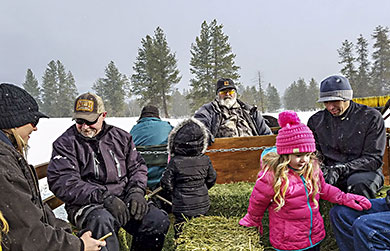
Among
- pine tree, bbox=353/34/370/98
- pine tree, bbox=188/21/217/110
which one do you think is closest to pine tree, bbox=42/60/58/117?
pine tree, bbox=188/21/217/110

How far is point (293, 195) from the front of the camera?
248cm

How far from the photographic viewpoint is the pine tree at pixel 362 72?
39.1m

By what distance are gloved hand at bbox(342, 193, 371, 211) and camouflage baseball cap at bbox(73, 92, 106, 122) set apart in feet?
8.13

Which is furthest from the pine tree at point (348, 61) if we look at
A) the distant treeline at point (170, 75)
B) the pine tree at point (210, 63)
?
the pine tree at point (210, 63)

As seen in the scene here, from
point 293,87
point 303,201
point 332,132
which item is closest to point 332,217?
point 303,201

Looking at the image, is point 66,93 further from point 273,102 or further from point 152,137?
point 152,137

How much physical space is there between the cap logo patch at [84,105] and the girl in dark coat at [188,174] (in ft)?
3.26

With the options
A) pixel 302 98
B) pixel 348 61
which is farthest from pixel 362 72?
pixel 302 98

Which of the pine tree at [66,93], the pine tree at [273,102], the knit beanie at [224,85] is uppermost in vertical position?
the pine tree at [66,93]

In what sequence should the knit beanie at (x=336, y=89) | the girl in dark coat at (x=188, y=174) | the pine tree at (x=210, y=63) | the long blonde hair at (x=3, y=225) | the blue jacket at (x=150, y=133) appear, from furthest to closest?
the pine tree at (x=210, y=63)
the blue jacket at (x=150, y=133)
the girl in dark coat at (x=188, y=174)
the knit beanie at (x=336, y=89)
the long blonde hair at (x=3, y=225)

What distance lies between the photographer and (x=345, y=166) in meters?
2.89

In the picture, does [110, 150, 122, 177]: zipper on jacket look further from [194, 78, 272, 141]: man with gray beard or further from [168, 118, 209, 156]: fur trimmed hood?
[194, 78, 272, 141]: man with gray beard

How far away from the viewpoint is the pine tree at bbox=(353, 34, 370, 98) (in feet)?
128

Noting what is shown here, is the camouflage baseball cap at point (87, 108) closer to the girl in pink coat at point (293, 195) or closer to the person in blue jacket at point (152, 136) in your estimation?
the person in blue jacket at point (152, 136)
